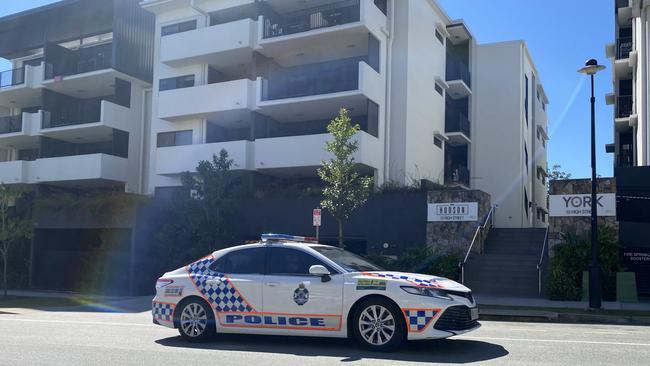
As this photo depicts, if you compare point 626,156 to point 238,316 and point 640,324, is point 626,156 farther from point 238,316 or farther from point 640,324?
point 238,316

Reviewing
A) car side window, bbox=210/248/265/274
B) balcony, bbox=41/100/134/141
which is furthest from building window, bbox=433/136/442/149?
car side window, bbox=210/248/265/274

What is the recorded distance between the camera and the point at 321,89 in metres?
26.8

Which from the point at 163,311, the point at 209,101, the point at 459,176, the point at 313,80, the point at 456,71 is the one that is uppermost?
the point at 456,71

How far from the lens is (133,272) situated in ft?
82.1

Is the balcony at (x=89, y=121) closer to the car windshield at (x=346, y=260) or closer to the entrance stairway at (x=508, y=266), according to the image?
the entrance stairway at (x=508, y=266)

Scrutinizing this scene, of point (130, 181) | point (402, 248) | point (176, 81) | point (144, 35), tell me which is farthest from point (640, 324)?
point (144, 35)

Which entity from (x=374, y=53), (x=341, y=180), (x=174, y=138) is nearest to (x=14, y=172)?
(x=174, y=138)

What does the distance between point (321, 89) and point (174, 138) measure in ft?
28.9

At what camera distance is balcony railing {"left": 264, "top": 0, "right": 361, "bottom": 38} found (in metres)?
27.8

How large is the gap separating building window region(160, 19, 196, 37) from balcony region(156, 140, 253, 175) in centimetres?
660

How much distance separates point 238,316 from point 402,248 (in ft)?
46.7

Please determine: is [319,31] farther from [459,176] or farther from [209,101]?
[459,176]

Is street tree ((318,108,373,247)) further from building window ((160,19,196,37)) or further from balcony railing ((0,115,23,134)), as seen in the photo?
balcony railing ((0,115,23,134))

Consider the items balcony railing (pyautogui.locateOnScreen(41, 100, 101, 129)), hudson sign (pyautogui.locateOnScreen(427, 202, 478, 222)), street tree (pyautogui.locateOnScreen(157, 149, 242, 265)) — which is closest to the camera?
hudson sign (pyautogui.locateOnScreen(427, 202, 478, 222))
